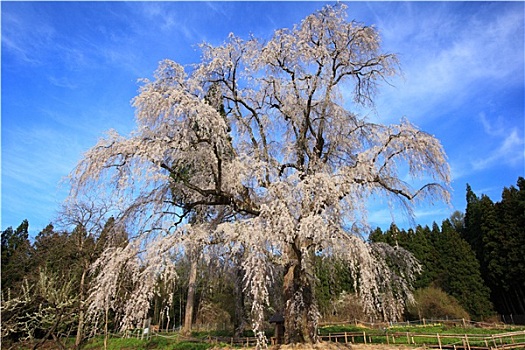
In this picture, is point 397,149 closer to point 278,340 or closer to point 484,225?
point 278,340

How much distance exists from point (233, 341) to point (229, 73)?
11.5 metres

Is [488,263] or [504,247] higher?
[504,247]

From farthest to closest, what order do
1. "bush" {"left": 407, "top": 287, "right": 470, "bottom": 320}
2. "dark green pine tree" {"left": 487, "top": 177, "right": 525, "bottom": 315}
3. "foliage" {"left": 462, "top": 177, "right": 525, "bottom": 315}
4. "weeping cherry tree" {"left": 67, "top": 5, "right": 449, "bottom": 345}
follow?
"foliage" {"left": 462, "top": 177, "right": 525, "bottom": 315}, "dark green pine tree" {"left": 487, "top": 177, "right": 525, "bottom": 315}, "bush" {"left": 407, "top": 287, "right": 470, "bottom": 320}, "weeping cherry tree" {"left": 67, "top": 5, "right": 449, "bottom": 345}

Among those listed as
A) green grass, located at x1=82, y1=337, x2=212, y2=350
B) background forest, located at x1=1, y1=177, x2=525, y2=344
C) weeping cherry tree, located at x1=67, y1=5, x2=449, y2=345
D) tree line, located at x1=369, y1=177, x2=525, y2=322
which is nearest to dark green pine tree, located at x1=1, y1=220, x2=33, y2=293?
background forest, located at x1=1, y1=177, x2=525, y2=344

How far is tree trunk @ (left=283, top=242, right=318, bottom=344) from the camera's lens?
9383 mm

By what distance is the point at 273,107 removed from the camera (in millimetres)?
11719

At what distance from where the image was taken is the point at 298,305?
31.3 feet

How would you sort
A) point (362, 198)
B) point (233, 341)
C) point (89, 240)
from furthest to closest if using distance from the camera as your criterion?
point (89, 240) → point (233, 341) → point (362, 198)

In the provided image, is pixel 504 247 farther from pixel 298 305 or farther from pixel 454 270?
pixel 298 305

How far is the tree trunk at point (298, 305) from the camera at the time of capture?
9.38m

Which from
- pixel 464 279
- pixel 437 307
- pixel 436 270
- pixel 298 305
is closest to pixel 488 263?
pixel 464 279

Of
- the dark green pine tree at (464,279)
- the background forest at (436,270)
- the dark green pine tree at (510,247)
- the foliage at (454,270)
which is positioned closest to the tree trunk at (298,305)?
the background forest at (436,270)

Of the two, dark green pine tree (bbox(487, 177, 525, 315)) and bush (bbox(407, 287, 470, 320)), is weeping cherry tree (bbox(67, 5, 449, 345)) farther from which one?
dark green pine tree (bbox(487, 177, 525, 315))

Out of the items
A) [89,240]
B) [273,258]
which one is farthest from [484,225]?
[89,240]
